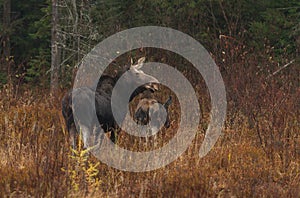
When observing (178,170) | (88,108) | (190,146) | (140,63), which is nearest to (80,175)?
(178,170)

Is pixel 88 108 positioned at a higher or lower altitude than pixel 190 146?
higher

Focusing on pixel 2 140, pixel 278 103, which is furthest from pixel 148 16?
pixel 2 140

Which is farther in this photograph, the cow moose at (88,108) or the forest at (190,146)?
the cow moose at (88,108)

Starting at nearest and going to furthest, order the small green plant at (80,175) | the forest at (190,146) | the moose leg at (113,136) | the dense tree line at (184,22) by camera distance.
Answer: the small green plant at (80,175) < the forest at (190,146) < the moose leg at (113,136) < the dense tree line at (184,22)

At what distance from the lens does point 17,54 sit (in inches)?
879

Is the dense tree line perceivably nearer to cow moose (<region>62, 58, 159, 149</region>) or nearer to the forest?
the forest

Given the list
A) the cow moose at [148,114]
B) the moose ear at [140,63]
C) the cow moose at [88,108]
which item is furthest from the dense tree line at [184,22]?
the cow moose at [88,108]

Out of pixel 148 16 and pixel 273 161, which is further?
pixel 148 16

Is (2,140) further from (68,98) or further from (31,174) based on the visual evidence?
(31,174)

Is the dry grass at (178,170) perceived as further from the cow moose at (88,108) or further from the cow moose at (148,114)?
the cow moose at (148,114)

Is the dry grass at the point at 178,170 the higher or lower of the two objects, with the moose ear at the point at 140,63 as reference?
lower

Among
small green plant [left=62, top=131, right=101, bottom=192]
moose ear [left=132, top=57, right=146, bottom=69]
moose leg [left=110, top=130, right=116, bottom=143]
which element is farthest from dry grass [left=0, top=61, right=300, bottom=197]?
moose ear [left=132, top=57, right=146, bottom=69]

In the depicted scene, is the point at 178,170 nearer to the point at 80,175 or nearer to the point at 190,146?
the point at 190,146

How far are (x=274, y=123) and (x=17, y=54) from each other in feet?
55.5
